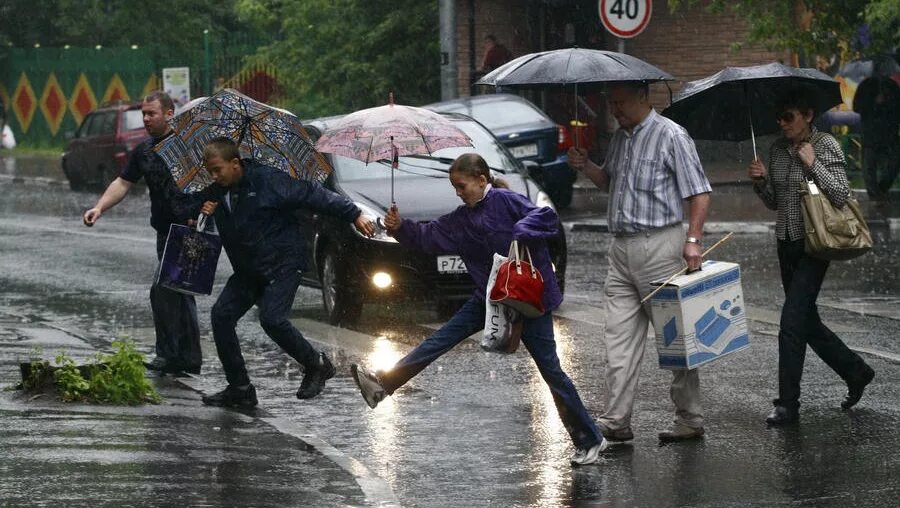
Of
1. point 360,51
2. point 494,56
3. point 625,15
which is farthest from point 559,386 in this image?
point 360,51

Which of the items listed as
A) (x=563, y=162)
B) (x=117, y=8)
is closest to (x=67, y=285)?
(x=563, y=162)

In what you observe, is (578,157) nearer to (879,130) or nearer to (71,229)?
(879,130)

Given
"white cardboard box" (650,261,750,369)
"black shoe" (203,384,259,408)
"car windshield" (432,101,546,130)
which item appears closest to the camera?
"white cardboard box" (650,261,750,369)

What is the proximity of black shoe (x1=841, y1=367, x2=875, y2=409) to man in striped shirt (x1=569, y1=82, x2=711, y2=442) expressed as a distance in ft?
3.59

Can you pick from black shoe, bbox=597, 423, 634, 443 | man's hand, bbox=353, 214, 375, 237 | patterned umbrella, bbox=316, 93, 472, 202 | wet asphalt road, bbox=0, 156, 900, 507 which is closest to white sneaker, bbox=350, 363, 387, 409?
wet asphalt road, bbox=0, 156, 900, 507

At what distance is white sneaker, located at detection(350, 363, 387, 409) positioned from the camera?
8078mm

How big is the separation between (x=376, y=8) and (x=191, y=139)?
71.6 ft

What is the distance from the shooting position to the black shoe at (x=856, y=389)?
8992 mm

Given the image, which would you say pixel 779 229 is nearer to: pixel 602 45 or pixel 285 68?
pixel 602 45

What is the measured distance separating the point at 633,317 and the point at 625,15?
12173 mm

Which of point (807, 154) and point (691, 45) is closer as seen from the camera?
point (807, 154)

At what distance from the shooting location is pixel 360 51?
3080 centimetres

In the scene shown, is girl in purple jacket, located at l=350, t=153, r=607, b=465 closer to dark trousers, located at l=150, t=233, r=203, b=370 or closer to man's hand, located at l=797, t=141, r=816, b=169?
man's hand, located at l=797, t=141, r=816, b=169

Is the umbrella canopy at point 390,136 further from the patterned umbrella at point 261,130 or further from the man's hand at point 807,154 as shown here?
the man's hand at point 807,154
